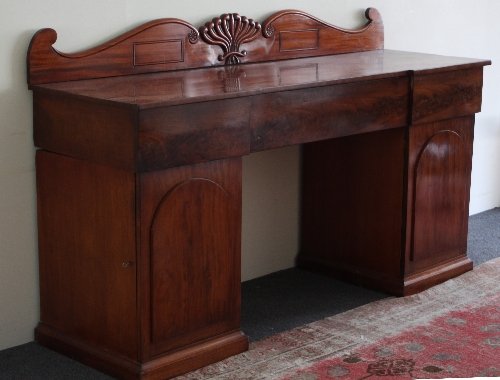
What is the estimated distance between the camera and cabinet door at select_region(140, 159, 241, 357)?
291cm

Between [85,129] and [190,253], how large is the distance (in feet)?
1.64

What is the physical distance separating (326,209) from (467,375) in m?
1.16

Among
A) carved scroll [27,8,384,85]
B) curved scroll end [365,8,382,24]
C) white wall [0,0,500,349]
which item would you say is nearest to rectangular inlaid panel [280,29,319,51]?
carved scroll [27,8,384,85]

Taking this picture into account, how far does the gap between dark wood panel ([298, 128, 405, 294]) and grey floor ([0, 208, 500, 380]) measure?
0.08 meters

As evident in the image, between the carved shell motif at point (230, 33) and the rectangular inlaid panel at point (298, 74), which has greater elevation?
the carved shell motif at point (230, 33)

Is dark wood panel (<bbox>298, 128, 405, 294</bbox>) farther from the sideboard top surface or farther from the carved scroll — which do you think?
the carved scroll

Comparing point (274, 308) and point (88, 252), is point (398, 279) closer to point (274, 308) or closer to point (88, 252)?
point (274, 308)

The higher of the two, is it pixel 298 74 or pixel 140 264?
pixel 298 74

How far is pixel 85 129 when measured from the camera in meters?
2.91

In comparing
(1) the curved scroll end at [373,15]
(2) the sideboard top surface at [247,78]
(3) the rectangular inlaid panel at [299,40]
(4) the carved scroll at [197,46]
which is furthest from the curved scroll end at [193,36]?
(1) the curved scroll end at [373,15]

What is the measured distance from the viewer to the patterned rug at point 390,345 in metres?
3.07

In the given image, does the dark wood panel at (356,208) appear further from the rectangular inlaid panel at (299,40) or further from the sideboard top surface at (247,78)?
the rectangular inlaid panel at (299,40)

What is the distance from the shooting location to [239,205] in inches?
124

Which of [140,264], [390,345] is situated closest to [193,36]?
[140,264]
